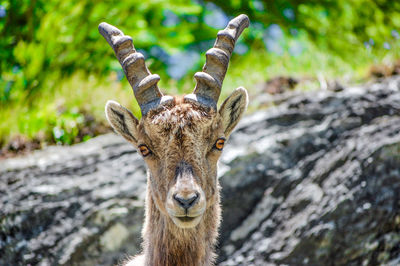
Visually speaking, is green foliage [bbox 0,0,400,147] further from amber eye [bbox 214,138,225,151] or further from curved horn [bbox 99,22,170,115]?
amber eye [bbox 214,138,225,151]

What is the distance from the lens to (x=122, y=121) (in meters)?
5.82

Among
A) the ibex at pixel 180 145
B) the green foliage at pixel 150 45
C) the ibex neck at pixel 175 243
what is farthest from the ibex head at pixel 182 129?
the green foliage at pixel 150 45

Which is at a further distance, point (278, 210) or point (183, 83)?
point (183, 83)

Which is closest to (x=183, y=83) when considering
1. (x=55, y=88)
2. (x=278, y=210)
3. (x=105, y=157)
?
(x=55, y=88)

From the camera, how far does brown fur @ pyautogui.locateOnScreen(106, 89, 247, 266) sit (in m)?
4.84

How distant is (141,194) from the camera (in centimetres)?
800

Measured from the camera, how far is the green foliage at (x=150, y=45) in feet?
31.5

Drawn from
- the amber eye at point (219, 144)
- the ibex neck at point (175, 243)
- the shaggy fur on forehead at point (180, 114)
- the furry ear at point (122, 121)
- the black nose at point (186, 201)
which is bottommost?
the ibex neck at point (175, 243)

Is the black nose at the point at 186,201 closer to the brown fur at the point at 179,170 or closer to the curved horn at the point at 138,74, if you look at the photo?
the brown fur at the point at 179,170

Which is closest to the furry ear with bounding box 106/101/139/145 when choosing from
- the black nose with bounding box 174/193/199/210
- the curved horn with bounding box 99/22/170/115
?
the curved horn with bounding box 99/22/170/115

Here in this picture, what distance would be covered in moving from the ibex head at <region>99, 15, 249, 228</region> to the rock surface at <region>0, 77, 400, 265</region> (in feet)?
7.90

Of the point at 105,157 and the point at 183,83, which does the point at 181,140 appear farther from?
the point at 183,83

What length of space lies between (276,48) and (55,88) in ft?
23.4

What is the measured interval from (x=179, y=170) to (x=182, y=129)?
0.48 m
